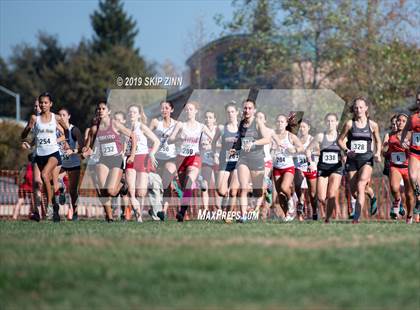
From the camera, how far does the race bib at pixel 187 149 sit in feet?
61.8

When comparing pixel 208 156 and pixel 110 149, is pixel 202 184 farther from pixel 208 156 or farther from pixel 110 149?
pixel 110 149

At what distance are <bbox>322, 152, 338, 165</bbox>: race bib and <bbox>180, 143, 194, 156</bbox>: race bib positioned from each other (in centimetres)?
273

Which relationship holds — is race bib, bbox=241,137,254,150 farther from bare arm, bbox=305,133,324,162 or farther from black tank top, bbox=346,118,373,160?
bare arm, bbox=305,133,324,162

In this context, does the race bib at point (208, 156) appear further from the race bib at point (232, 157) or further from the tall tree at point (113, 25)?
the tall tree at point (113, 25)

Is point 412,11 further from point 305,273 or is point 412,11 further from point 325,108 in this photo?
point 305,273

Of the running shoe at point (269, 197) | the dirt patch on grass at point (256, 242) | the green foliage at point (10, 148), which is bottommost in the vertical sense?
the dirt patch on grass at point (256, 242)

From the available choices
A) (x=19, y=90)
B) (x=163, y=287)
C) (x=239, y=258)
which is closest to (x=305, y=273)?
(x=239, y=258)

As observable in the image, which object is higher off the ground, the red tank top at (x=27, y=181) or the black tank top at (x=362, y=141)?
the black tank top at (x=362, y=141)

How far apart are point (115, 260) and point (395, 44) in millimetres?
33857

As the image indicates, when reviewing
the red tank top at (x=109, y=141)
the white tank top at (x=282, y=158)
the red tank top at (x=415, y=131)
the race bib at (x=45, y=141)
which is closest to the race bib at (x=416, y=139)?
the red tank top at (x=415, y=131)

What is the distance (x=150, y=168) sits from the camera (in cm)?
2047

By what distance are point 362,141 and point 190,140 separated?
365 cm

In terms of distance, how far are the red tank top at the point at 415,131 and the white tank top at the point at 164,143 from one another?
5.34 meters

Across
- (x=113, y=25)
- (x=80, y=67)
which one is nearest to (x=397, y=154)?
(x=80, y=67)
